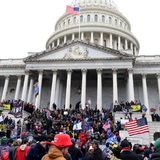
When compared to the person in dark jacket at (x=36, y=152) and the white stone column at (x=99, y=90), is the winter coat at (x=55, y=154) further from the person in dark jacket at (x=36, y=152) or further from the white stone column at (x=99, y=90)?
the white stone column at (x=99, y=90)

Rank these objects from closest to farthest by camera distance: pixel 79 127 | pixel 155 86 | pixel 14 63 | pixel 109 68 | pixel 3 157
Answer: pixel 3 157, pixel 79 127, pixel 109 68, pixel 155 86, pixel 14 63

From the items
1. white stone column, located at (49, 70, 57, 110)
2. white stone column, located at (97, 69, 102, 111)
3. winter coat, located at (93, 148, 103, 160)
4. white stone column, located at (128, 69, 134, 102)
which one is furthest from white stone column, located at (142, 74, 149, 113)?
winter coat, located at (93, 148, 103, 160)

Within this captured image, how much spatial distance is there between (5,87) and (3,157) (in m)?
36.9

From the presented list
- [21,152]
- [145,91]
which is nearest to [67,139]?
[21,152]

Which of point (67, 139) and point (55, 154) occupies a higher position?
point (67, 139)

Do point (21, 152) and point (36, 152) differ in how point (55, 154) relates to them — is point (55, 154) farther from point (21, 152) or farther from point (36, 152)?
point (21, 152)

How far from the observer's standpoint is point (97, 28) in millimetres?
63656

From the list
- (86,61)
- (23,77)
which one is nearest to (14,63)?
(23,77)

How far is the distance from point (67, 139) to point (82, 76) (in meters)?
37.0

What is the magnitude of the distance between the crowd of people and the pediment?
12.0 metres

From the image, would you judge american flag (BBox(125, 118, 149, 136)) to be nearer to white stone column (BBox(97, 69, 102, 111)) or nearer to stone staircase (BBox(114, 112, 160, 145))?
stone staircase (BBox(114, 112, 160, 145))

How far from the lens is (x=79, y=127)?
893 inches

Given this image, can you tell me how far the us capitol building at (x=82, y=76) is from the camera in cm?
4041

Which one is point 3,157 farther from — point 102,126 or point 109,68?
point 109,68
